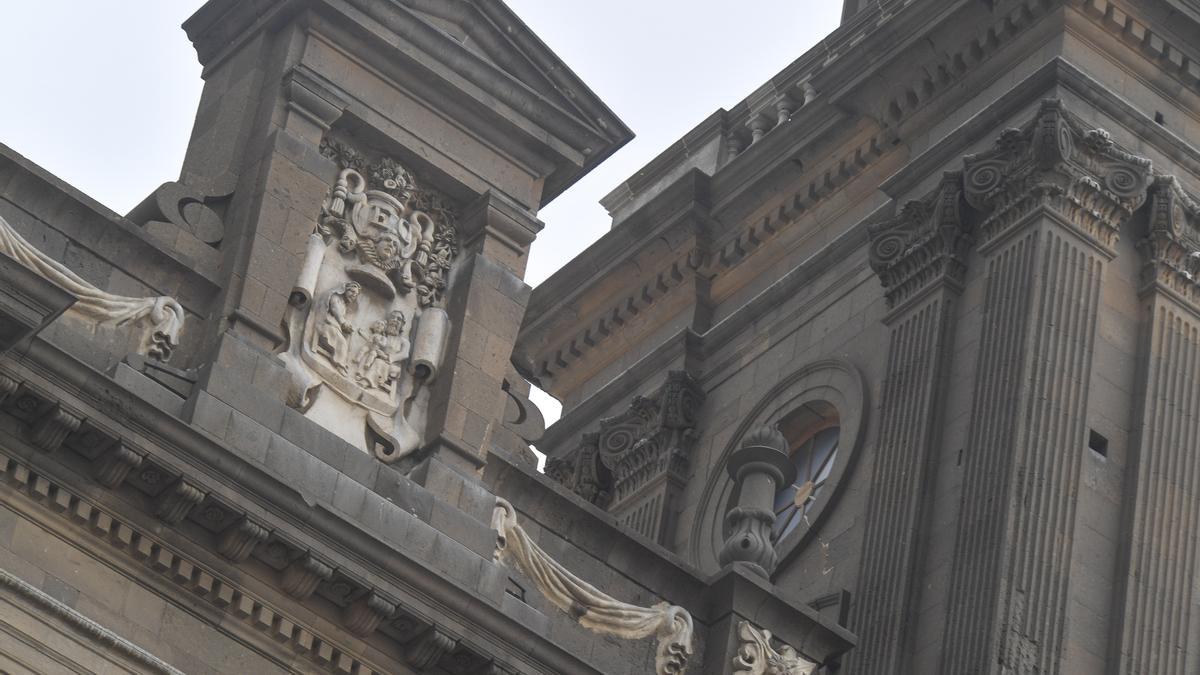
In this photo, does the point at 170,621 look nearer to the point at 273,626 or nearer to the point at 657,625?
the point at 273,626

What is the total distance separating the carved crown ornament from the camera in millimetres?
41719

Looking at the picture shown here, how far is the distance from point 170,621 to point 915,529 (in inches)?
394

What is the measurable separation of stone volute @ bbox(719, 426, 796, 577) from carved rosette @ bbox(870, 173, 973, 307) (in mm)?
4600

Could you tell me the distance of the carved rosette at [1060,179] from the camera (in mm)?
36188

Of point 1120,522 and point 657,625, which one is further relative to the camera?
point 1120,522

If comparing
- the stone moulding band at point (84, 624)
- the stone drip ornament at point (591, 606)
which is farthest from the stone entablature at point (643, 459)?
the stone moulding band at point (84, 624)

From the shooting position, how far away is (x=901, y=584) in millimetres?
34656

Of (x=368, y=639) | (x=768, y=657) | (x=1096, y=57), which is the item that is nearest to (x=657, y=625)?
(x=768, y=657)

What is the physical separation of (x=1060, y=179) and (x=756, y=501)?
592cm

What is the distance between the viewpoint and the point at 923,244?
3738cm

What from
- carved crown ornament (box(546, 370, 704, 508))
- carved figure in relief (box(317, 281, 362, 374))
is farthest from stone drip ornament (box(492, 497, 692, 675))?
carved crown ornament (box(546, 370, 704, 508))

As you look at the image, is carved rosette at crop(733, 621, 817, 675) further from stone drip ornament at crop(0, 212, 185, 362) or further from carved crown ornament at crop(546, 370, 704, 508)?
carved crown ornament at crop(546, 370, 704, 508)

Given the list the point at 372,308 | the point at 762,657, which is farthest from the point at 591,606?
the point at 372,308

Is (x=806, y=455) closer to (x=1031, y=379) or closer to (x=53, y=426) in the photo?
(x=1031, y=379)
